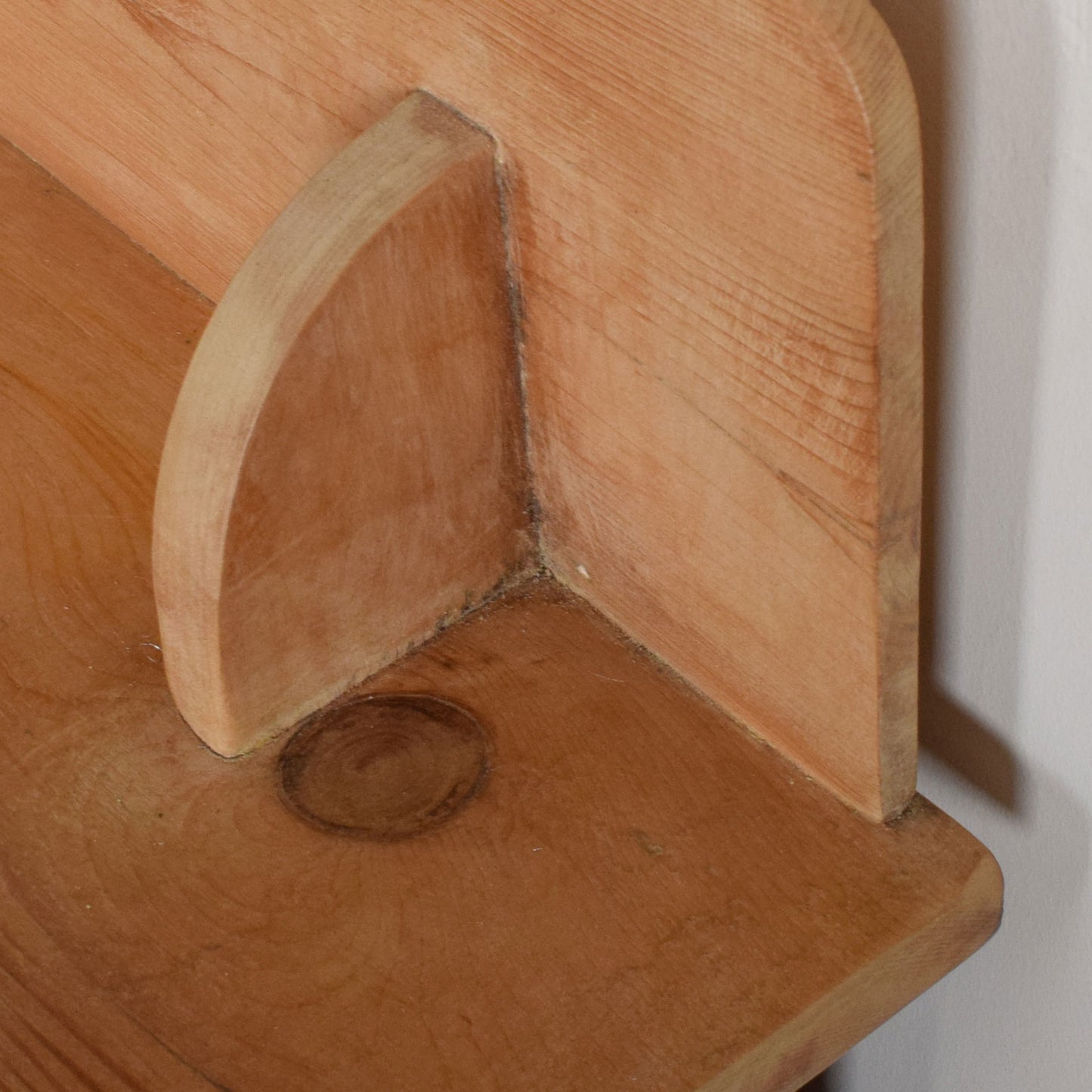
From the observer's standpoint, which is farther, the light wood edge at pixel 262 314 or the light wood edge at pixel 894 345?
the light wood edge at pixel 262 314

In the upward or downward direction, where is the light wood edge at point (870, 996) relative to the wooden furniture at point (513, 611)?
downward

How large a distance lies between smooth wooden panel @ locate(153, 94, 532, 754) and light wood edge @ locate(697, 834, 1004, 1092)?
0.73 feet

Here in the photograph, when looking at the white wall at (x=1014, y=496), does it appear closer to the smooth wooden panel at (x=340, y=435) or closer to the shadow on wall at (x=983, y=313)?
the shadow on wall at (x=983, y=313)

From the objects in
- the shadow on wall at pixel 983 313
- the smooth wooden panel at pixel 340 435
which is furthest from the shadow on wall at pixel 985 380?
the smooth wooden panel at pixel 340 435

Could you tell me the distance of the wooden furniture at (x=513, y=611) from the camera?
0.46m

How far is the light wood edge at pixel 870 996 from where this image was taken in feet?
1.61

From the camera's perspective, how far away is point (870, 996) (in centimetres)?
51

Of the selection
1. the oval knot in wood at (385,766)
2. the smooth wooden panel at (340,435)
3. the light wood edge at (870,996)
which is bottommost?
the light wood edge at (870,996)

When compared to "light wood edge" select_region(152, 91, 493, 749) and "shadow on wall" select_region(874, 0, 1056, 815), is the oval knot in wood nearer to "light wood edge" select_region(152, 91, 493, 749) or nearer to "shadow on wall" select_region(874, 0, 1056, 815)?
"light wood edge" select_region(152, 91, 493, 749)

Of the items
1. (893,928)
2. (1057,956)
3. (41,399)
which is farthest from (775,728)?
(41,399)

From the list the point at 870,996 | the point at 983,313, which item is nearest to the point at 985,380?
the point at 983,313

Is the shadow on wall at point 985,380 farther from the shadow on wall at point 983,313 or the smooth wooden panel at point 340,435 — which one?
the smooth wooden panel at point 340,435

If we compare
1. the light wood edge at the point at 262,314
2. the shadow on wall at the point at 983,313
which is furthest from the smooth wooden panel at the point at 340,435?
the shadow on wall at the point at 983,313

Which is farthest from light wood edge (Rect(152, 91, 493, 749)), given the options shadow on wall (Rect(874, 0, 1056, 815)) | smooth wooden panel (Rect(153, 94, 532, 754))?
shadow on wall (Rect(874, 0, 1056, 815))
